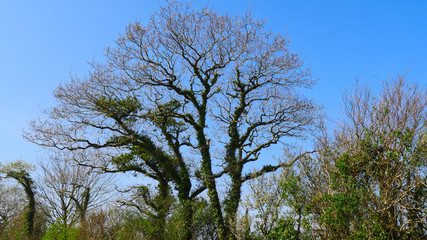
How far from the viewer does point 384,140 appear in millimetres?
12102

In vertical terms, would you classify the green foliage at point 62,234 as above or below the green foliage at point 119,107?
below

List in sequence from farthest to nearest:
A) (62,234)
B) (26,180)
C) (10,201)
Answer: (10,201) < (26,180) < (62,234)

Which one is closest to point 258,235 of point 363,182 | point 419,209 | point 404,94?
point 363,182

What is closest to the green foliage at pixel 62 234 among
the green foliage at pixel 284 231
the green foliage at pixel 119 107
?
the green foliage at pixel 119 107

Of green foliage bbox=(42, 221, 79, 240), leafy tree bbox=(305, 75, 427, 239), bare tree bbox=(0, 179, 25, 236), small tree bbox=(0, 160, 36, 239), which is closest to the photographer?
leafy tree bbox=(305, 75, 427, 239)

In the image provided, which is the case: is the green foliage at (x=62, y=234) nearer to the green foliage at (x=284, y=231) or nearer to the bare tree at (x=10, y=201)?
the green foliage at (x=284, y=231)

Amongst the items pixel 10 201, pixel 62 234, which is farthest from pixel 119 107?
pixel 10 201

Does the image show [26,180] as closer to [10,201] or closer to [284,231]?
[10,201]

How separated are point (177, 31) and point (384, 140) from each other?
10.3 metres

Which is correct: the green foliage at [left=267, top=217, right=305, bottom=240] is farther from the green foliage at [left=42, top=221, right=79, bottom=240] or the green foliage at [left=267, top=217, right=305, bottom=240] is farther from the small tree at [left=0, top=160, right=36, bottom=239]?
the small tree at [left=0, top=160, right=36, bottom=239]

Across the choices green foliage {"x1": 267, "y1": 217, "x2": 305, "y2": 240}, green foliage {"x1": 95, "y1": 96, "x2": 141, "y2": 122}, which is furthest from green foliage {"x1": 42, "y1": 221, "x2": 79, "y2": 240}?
green foliage {"x1": 267, "y1": 217, "x2": 305, "y2": 240}

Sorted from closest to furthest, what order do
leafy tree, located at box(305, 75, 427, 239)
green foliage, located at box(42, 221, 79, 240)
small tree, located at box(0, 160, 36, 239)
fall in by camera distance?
leafy tree, located at box(305, 75, 427, 239), green foliage, located at box(42, 221, 79, 240), small tree, located at box(0, 160, 36, 239)

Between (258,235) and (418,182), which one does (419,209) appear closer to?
(418,182)

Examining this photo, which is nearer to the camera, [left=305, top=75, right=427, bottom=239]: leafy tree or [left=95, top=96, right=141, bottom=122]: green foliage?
[left=305, top=75, right=427, bottom=239]: leafy tree
